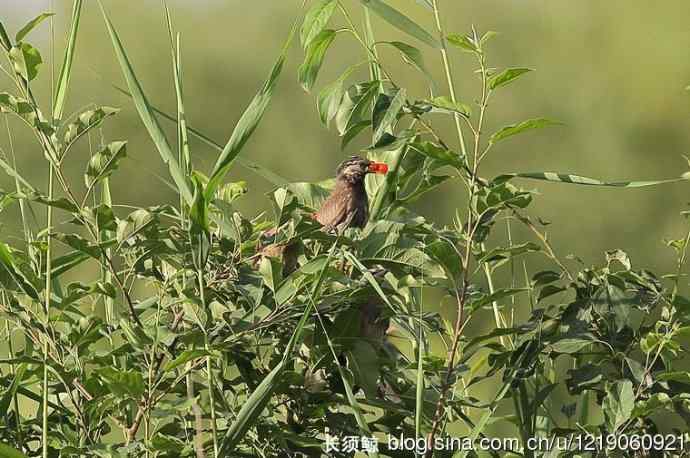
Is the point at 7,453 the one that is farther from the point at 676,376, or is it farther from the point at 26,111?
the point at 676,376

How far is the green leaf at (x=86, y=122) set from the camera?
121 cm

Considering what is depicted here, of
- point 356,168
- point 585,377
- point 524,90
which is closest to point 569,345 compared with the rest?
point 585,377

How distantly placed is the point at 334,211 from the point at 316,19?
55 centimetres

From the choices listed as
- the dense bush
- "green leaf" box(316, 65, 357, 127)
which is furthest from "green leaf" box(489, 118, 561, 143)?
"green leaf" box(316, 65, 357, 127)

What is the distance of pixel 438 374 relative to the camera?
1269mm

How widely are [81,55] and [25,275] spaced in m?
2.83

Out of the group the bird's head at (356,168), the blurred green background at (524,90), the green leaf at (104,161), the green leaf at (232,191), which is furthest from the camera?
the blurred green background at (524,90)

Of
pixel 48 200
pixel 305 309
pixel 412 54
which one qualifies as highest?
pixel 412 54

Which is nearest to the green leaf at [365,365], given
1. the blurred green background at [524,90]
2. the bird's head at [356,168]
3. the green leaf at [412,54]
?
the green leaf at [412,54]

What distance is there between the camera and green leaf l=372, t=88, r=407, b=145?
1.18m

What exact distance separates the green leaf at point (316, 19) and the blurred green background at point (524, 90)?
190 centimetres

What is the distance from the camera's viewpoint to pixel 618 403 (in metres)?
1.24

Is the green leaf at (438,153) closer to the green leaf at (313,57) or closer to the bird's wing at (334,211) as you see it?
the green leaf at (313,57)

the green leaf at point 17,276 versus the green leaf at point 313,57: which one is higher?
the green leaf at point 313,57
